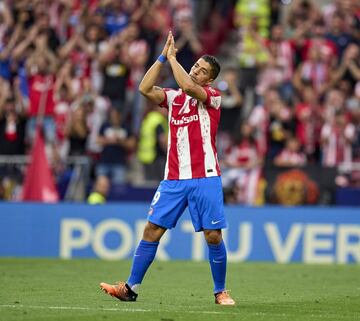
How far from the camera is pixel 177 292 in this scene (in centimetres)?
1277

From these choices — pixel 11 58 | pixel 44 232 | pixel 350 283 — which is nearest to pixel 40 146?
pixel 44 232

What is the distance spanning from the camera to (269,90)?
21953 mm

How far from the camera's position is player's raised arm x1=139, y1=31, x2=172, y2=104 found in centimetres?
1088

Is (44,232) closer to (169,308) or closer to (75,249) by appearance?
(75,249)

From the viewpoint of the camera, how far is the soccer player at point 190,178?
11.0m

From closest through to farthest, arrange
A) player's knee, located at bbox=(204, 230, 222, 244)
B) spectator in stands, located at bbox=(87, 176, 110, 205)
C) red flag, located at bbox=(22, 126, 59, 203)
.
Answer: player's knee, located at bbox=(204, 230, 222, 244)
spectator in stands, located at bbox=(87, 176, 110, 205)
red flag, located at bbox=(22, 126, 59, 203)

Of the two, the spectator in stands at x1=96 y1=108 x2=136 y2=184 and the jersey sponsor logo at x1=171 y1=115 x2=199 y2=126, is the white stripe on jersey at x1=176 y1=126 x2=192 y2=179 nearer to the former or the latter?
the jersey sponsor logo at x1=171 y1=115 x2=199 y2=126

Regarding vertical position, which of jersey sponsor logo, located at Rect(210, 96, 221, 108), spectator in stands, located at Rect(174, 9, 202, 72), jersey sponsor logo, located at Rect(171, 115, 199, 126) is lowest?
jersey sponsor logo, located at Rect(171, 115, 199, 126)

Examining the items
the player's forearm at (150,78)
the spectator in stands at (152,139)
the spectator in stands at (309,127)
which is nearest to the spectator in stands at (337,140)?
the spectator in stands at (309,127)

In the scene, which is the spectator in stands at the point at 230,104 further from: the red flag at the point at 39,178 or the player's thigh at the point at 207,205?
the player's thigh at the point at 207,205

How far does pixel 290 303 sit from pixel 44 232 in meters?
8.66

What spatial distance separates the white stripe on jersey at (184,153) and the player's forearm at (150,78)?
518mm

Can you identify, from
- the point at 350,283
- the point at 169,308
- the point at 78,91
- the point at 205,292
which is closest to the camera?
the point at 169,308

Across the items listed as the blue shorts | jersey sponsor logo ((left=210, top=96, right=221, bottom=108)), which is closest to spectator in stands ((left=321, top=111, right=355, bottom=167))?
jersey sponsor logo ((left=210, top=96, right=221, bottom=108))
